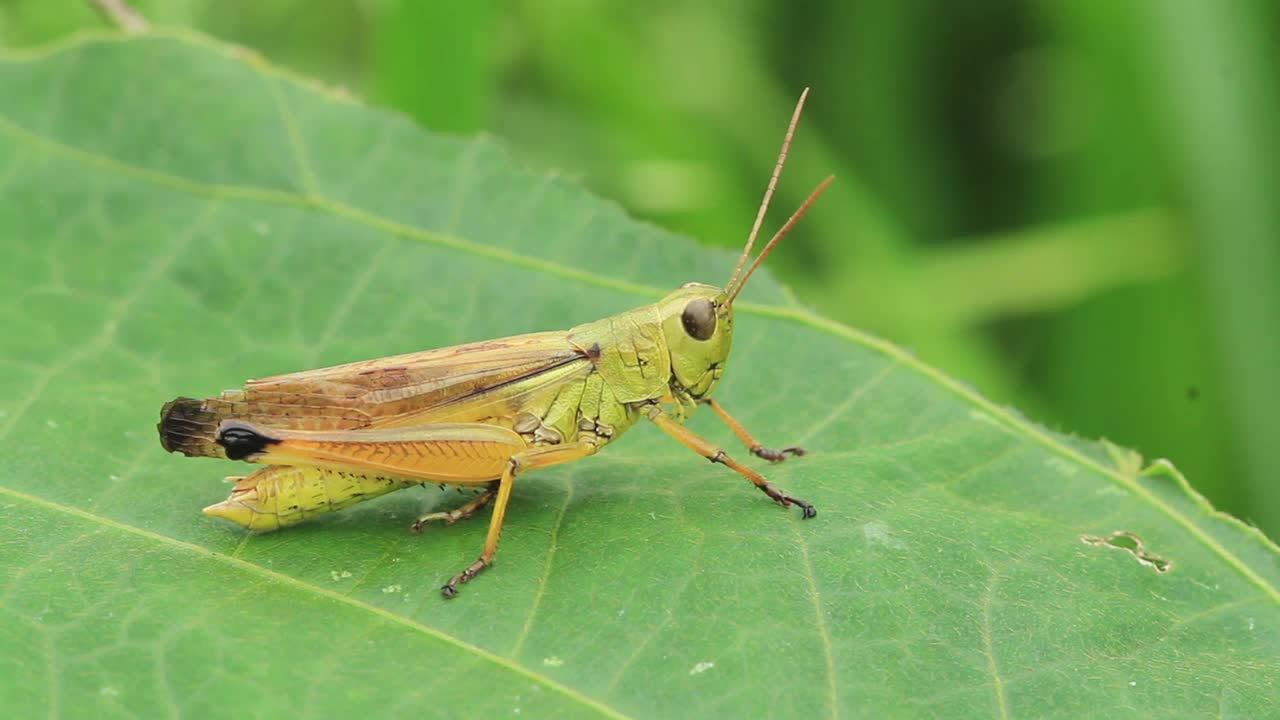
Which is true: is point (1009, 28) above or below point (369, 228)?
above

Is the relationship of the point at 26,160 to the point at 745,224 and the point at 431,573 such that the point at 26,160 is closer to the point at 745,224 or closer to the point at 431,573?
the point at 431,573

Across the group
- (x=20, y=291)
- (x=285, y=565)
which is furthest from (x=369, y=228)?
(x=285, y=565)

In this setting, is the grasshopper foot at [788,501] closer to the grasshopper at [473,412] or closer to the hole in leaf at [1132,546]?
the grasshopper at [473,412]

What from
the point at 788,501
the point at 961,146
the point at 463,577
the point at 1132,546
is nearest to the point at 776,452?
the point at 788,501

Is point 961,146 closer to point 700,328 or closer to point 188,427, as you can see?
point 700,328

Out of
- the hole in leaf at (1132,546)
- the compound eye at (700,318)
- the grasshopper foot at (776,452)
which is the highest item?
the compound eye at (700,318)

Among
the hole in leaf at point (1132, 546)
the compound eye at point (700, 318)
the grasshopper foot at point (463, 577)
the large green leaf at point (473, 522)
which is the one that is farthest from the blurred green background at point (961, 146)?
the grasshopper foot at point (463, 577)

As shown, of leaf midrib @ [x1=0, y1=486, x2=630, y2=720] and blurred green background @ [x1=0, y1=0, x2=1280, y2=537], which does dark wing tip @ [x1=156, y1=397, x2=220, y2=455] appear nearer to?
leaf midrib @ [x1=0, y1=486, x2=630, y2=720]

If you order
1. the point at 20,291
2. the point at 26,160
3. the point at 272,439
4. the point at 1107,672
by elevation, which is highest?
the point at 26,160
